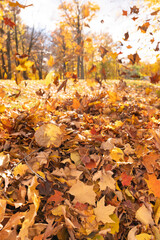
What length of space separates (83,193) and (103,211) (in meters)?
0.16

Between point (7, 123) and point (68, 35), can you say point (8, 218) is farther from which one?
point (68, 35)

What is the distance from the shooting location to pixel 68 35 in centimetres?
1498

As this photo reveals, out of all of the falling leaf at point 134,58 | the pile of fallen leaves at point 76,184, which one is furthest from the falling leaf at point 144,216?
the falling leaf at point 134,58

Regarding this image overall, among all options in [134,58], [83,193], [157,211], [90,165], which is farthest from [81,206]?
[134,58]

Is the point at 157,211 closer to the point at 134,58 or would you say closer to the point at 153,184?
the point at 153,184

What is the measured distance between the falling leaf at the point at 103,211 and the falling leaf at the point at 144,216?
22 centimetres

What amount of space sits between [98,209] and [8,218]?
1.76 feet

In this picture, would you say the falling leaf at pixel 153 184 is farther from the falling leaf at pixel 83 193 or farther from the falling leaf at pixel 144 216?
the falling leaf at pixel 83 193

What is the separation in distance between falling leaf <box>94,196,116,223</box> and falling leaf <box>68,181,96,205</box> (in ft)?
0.17

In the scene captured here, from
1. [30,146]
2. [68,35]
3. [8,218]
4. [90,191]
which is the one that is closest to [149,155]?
[90,191]

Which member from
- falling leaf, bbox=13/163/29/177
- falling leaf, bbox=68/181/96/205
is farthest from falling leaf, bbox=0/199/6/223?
falling leaf, bbox=68/181/96/205

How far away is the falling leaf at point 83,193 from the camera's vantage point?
43.3 inches

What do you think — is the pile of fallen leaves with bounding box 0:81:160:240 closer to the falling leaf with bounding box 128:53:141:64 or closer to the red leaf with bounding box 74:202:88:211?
the red leaf with bounding box 74:202:88:211

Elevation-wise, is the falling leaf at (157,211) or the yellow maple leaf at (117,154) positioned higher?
the yellow maple leaf at (117,154)
